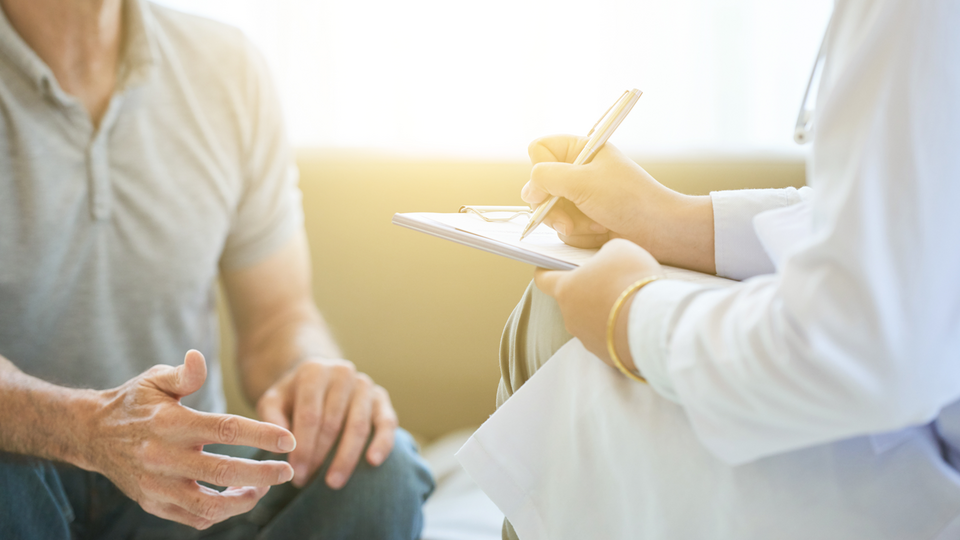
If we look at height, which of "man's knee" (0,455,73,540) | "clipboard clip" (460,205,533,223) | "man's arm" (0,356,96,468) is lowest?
"man's knee" (0,455,73,540)

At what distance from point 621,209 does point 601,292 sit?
157 millimetres

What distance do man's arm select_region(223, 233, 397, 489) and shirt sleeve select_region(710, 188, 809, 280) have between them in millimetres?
435

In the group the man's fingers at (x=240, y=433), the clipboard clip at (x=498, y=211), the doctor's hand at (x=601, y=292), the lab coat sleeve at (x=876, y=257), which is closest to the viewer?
the lab coat sleeve at (x=876, y=257)

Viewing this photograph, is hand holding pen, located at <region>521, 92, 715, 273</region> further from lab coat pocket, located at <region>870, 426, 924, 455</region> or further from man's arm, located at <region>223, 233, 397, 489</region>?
man's arm, located at <region>223, 233, 397, 489</region>

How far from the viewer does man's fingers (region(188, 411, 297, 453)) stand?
0.51 metres

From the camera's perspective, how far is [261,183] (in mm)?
995

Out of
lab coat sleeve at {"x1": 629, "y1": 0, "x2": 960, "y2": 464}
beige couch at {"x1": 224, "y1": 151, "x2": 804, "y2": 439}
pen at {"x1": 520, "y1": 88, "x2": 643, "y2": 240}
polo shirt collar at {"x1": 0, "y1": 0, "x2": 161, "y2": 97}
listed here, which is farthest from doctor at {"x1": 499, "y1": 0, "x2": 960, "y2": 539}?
polo shirt collar at {"x1": 0, "y1": 0, "x2": 161, "y2": 97}

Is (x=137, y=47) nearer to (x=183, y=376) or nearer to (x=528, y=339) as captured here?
(x=183, y=376)

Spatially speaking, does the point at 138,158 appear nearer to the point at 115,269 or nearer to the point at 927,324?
the point at 115,269

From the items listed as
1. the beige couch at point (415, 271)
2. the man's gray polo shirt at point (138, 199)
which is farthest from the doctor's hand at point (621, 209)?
the man's gray polo shirt at point (138, 199)

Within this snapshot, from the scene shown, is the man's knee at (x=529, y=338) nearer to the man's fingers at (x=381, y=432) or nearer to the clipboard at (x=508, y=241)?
the clipboard at (x=508, y=241)

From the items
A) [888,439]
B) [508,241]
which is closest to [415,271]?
[508,241]

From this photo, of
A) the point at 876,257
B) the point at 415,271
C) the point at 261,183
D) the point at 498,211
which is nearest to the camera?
the point at 876,257

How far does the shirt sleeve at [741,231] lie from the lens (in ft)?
1.78
